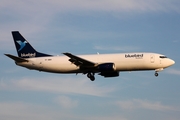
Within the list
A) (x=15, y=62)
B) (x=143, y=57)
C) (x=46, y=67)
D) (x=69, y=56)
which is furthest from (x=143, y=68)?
(x=15, y=62)

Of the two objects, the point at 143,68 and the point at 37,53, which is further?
the point at 37,53

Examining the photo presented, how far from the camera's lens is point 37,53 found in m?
84.6

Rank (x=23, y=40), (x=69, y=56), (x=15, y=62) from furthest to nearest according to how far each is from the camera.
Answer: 1. (x=23, y=40)
2. (x=15, y=62)
3. (x=69, y=56)

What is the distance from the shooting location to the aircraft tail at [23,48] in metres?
84.6

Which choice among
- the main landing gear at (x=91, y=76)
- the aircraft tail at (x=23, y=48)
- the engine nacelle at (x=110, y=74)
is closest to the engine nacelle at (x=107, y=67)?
the engine nacelle at (x=110, y=74)

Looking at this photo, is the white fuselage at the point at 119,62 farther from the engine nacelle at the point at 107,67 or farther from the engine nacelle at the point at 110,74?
the engine nacelle at the point at 110,74

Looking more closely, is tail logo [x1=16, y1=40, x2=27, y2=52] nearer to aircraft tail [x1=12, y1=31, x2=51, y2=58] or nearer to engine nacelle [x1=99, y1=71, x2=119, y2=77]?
aircraft tail [x1=12, y1=31, x2=51, y2=58]

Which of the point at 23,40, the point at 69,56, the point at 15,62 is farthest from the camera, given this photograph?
the point at 23,40

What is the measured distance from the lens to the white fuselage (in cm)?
7638

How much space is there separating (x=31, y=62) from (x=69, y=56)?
9.33 meters

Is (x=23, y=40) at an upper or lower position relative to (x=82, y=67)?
upper

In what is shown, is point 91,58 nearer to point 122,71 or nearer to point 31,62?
point 122,71

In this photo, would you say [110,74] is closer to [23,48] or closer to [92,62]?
[92,62]

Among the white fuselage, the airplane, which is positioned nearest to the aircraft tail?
the airplane
